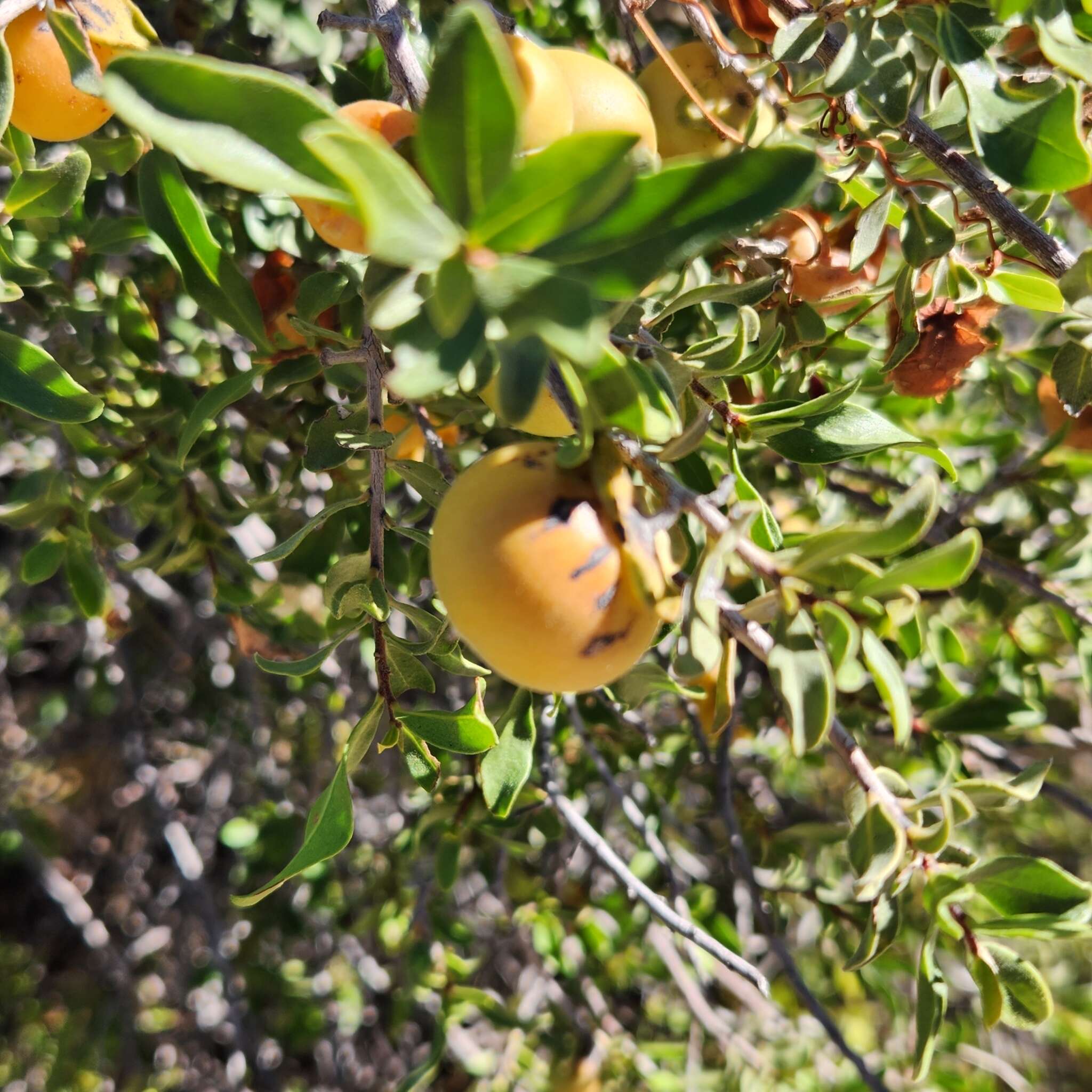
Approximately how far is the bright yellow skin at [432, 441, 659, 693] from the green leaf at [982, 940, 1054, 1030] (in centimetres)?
57

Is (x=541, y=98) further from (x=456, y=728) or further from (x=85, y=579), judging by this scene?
(x=85, y=579)

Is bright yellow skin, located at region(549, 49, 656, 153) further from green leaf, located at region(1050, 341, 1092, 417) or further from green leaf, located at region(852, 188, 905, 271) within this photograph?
green leaf, located at region(1050, 341, 1092, 417)

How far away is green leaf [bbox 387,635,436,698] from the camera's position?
40.0 inches

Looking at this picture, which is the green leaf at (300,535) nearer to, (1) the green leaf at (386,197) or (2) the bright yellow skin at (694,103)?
(1) the green leaf at (386,197)

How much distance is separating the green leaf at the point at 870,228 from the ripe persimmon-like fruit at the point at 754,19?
266 millimetres

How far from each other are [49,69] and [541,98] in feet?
1.63

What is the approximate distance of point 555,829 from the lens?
1.75 m

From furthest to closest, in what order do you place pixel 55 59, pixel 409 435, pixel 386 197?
pixel 409 435
pixel 55 59
pixel 386 197

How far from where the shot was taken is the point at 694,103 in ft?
3.37

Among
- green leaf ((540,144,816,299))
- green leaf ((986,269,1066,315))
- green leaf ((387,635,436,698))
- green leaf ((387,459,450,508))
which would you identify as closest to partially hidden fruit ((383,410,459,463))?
green leaf ((387,459,450,508))

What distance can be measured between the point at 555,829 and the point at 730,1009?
4.85ft

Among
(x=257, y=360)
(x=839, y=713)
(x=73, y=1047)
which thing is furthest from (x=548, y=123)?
(x=73, y=1047)

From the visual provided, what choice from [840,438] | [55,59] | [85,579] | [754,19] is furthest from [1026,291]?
[85,579]

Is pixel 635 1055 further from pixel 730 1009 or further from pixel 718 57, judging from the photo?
pixel 718 57
